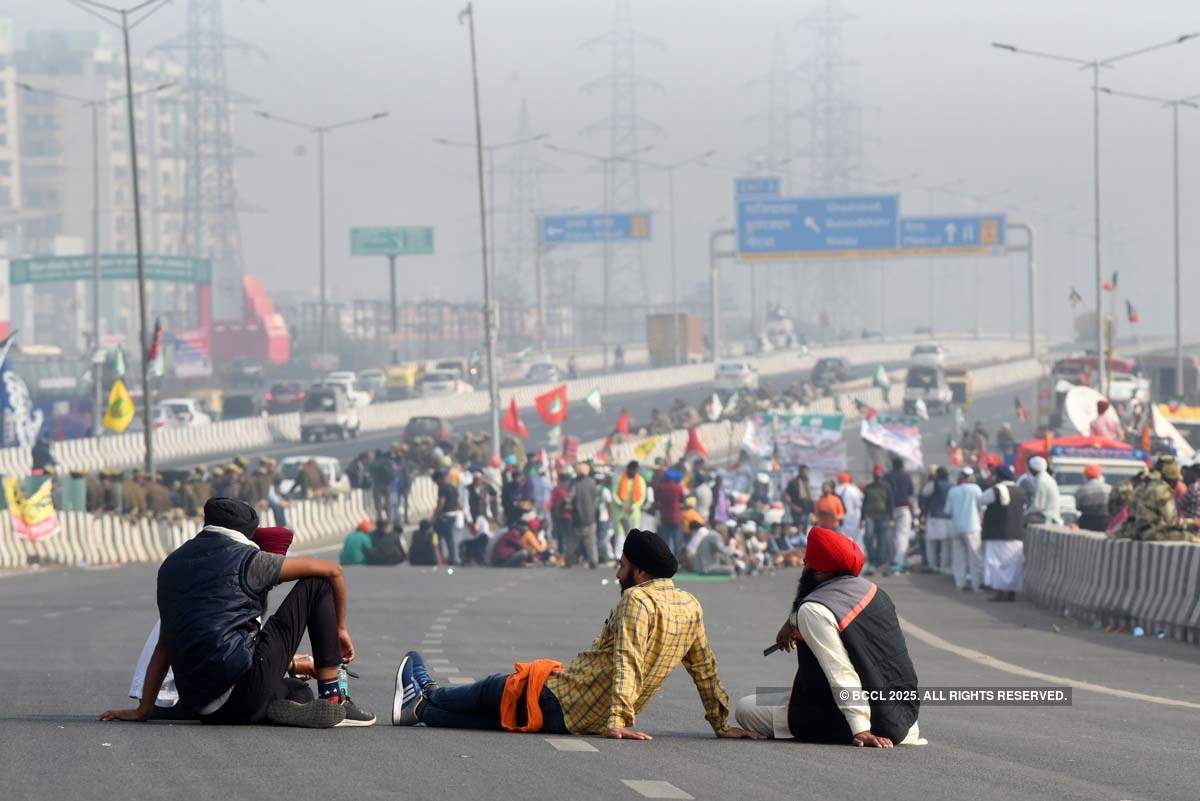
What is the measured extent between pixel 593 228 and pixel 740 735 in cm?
9920

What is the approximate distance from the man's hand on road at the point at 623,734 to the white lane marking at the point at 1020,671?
15.2ft

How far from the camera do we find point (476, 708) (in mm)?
9586

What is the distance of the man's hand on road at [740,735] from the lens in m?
9.48

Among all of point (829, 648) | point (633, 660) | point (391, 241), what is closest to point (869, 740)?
point (829, 648)

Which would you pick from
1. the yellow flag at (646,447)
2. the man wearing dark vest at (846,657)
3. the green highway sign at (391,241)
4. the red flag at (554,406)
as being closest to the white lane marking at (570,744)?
the man wearing dark vest at (846,657)

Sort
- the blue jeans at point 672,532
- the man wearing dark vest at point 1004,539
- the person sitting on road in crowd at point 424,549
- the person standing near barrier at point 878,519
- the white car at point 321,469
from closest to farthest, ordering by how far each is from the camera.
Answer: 1. the man wearing dark vest at point 1004,539
2. the person standing near barrier at point 878,519
3. the blue jeans at point 672,532
4. the person sitting on road in crowd at point 424,549
5. the white car at point 321,469

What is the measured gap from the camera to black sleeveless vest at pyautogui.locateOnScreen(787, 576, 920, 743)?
349 inches

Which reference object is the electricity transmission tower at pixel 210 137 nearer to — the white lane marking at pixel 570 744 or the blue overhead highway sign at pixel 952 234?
the blue overhead highway sign at pixel 952 234

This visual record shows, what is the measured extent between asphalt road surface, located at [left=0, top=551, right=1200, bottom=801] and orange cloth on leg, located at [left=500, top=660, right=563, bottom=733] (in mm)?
114

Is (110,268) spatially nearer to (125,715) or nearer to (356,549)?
(356,549)

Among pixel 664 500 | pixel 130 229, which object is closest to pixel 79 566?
pixel 664 500

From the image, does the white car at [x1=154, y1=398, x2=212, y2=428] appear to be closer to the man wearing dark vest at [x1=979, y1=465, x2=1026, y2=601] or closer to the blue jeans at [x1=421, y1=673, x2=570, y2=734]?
the man wearing dark vest at [x1=979, y1=465, x2=1026, y2=601]

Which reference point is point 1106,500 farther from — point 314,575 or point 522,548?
point 314,575

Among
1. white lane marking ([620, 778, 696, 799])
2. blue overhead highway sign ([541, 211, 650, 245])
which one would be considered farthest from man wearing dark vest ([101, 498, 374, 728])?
blue overhead highway sign ([541, 211, 650, 245])
